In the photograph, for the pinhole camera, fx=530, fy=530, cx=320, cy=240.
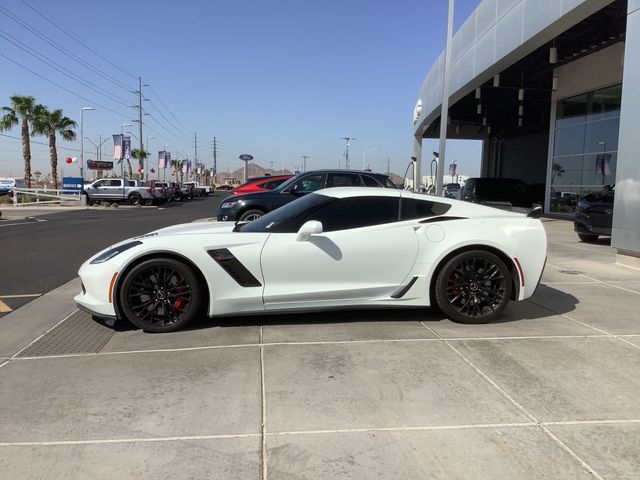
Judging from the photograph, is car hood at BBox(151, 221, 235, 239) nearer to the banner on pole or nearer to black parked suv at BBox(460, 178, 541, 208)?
black parked suv at BBox(460, 178, 541, 208)

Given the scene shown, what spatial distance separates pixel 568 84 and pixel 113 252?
22622mm

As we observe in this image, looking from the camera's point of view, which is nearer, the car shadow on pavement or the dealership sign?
the car shadow on pavement

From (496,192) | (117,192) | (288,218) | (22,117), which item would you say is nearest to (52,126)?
(22,117)

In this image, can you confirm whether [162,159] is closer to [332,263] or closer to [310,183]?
[310,183]

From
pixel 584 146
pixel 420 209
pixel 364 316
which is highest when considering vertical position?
pixel 584 146

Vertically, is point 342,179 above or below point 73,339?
above

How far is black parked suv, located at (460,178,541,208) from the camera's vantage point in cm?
2380

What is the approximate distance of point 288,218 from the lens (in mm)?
5305

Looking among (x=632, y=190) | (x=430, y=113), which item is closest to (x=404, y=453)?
(x=632, y=190)

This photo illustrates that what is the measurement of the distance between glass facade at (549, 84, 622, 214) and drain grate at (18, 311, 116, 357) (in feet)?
65.1

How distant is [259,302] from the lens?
497cm

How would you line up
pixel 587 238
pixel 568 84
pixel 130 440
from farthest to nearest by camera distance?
1. pixel 568 84
2. pixel 587 238
3. pixel 130 440

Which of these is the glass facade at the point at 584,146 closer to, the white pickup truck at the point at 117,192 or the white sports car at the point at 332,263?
the white sports car at the point at 332,263

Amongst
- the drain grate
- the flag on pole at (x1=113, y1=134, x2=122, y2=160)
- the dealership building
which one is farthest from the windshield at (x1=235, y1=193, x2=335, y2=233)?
the flag on pole at (x1=113, y1=134, x2=122, y2=160)
